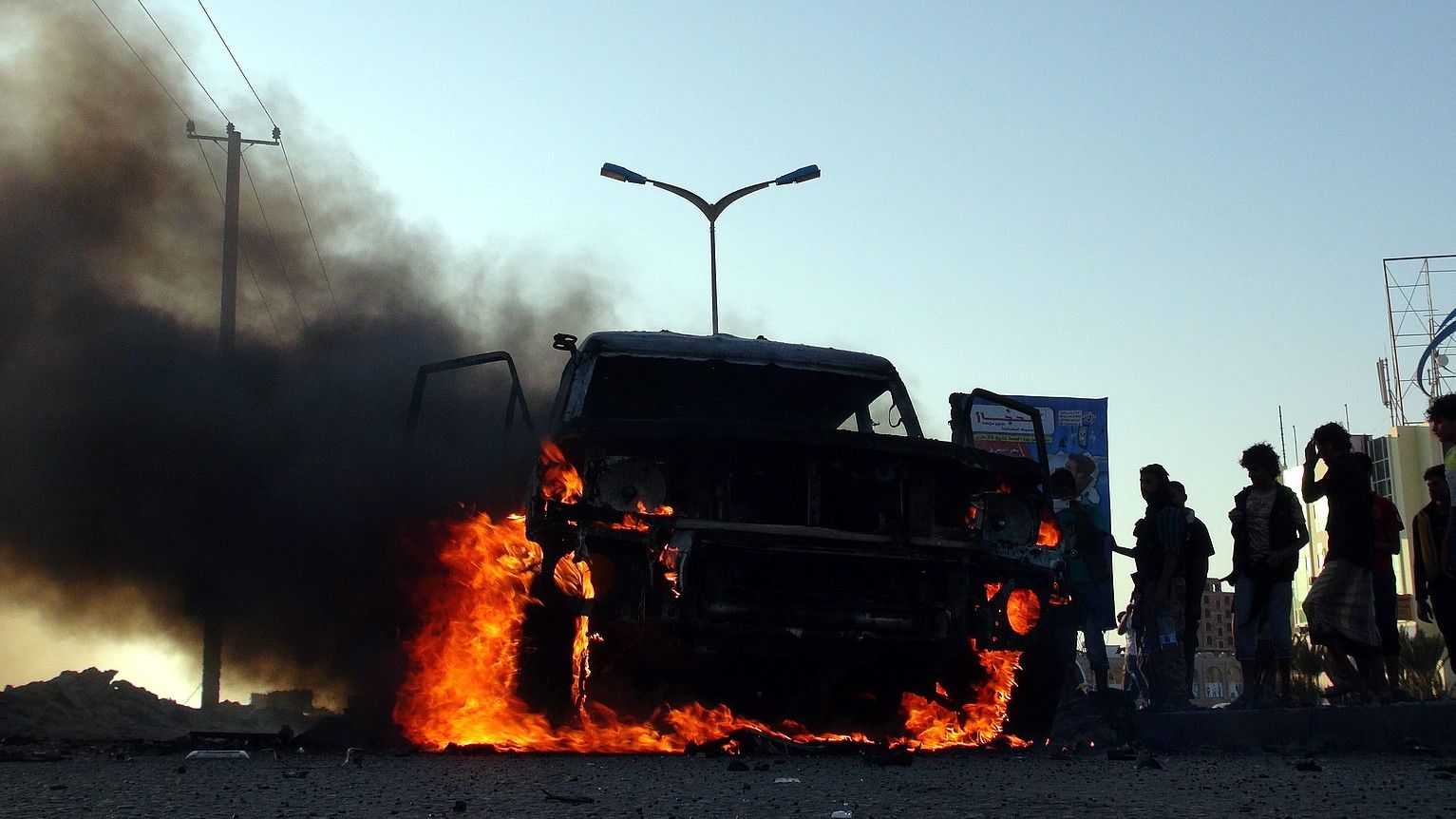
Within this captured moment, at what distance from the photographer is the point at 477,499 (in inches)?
293

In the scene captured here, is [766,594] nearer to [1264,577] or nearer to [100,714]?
[1264,577]

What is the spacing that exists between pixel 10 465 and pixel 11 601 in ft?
3.45

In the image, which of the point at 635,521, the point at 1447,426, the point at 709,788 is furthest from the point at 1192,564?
the point at 709,788

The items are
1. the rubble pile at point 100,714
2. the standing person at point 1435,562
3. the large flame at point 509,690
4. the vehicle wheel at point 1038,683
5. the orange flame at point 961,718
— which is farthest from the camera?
the rubble pile at point 100,714

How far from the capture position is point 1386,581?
953 cm

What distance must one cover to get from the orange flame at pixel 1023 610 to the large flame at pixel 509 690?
0.19 metres

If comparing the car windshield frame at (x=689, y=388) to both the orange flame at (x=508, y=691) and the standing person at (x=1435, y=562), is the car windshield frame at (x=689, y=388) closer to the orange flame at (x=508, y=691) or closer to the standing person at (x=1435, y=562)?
the orange flame at (x=508, y=691)

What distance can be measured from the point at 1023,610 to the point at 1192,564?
362 centimetres

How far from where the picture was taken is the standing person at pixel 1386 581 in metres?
8.95

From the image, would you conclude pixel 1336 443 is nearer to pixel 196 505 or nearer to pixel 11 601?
pixel 196 505

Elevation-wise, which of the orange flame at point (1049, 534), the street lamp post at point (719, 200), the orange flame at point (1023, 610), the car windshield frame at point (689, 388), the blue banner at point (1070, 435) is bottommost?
the orange flame at point (1023, 610)

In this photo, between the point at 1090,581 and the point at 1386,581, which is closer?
the point at 1386,581

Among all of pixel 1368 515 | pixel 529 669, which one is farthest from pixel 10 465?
pixel 1368 515

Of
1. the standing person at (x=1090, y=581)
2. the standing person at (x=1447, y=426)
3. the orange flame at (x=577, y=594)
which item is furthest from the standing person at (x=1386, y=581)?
the orange flame at (x=577, y=594)
